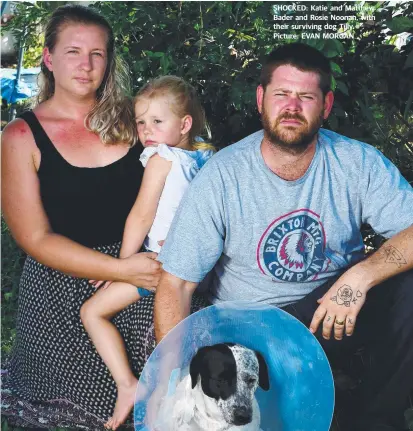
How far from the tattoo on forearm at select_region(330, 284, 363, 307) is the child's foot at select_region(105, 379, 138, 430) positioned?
86cm

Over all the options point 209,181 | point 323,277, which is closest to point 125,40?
point 209,181

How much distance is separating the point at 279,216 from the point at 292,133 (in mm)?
310

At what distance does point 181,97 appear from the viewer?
3.29 meters

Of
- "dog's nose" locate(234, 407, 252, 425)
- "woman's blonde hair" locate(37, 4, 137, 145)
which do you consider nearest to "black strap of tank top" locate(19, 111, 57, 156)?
"woman's blonde hair" locate(37, 4, 137, 145)

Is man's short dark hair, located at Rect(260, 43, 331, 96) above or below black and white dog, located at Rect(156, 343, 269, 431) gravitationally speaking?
above

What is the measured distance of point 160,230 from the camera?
317 centimetres

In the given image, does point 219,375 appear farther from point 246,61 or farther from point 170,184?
point 246,61

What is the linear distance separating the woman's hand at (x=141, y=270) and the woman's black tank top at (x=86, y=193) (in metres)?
0.21

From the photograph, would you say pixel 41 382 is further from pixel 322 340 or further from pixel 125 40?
pixel 125 40

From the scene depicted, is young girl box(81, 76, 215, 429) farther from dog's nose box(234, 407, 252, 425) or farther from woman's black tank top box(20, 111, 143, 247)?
dog's nose box(234, 407, 252, 425)

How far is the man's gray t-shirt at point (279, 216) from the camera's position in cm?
289

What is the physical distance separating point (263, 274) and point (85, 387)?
0.87 metres

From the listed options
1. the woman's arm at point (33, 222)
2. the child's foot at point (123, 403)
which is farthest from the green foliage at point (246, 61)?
the child's foot at point (123, 403)

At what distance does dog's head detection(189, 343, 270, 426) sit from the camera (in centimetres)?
250
